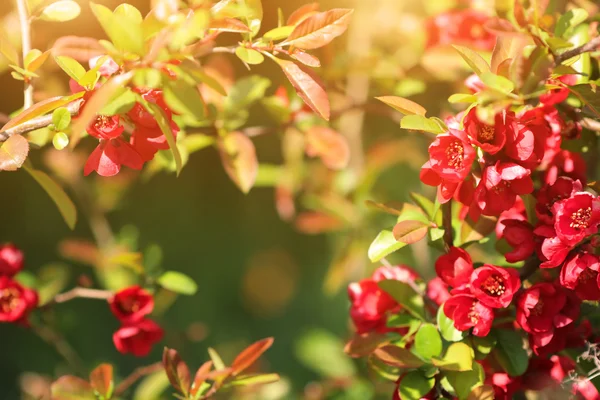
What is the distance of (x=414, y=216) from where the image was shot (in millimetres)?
668

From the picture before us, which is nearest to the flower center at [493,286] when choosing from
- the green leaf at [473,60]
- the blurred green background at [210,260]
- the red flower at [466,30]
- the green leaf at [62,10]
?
the green leaf at [473,60]

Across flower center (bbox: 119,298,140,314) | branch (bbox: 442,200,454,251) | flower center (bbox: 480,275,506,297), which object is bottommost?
flower center (bbox: 119,298,140,314)

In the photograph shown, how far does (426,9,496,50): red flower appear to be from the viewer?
94 cm

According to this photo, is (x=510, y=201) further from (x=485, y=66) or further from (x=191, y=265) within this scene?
(x=191, y=265)

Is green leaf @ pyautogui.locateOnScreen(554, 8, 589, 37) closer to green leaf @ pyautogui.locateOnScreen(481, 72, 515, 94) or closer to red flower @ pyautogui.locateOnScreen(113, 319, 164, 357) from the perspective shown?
green leaf @ pyautogui.locateOnScreen(481, 72, 515, 94)

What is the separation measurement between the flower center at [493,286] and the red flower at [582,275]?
0.19 feet

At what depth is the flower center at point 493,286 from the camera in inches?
24.7

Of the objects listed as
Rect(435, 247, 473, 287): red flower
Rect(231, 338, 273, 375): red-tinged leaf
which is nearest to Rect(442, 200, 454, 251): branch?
Rect(435, 247, 473, 287): red flower

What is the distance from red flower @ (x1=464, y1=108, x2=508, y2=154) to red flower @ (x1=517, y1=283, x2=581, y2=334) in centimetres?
16

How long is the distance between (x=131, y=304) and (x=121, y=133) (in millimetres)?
286

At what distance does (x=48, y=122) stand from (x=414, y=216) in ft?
1.29

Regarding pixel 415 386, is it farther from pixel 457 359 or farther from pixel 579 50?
pixel 579 50

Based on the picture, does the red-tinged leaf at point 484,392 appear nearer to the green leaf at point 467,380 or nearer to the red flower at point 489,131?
the green leaf at point 467,380

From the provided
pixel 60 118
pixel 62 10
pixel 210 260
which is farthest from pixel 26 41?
pixel 210 260
